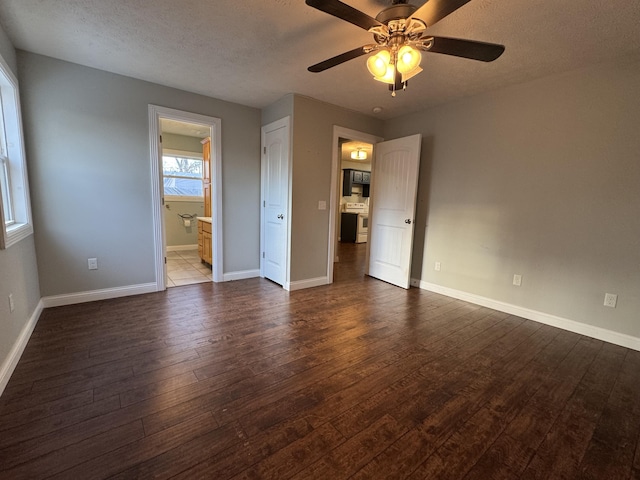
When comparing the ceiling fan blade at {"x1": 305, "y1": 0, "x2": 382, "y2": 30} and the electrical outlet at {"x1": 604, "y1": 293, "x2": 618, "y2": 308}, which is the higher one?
the ceiling fan blade at {"x1": 305, "y1": 0, "x2": 382, "y2": 30}

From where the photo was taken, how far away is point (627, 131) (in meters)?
2.37

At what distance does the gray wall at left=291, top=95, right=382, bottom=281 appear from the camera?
3.54m

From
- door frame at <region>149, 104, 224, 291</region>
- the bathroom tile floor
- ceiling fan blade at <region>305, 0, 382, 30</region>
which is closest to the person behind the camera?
ceiling fan blade at <region>305, 0, 382, 30</region>

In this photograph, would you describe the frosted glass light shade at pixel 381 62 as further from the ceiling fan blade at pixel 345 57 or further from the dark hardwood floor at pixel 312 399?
the dark hardwood floor at pixel 312 399

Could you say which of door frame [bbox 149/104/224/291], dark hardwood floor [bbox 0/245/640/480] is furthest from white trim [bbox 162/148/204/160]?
dark hardwood floor [bbox 0/245/640/480]

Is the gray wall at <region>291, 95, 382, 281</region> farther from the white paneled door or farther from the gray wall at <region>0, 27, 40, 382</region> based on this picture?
the gray wall at <region>0, 27, 40, 382</region>

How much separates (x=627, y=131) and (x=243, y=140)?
400 centimetres

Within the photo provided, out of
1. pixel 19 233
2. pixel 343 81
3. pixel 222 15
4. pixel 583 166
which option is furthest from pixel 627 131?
pixel 19 233

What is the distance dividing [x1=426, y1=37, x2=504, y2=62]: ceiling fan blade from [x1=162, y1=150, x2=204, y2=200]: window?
5569mm

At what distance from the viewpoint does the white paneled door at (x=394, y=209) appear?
12.4ft

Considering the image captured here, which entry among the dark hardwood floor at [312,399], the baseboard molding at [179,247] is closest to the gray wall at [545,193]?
the dark hardwood floor at [312,399]

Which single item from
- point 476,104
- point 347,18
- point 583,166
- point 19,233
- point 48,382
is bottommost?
point 48,382

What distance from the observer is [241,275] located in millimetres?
4137

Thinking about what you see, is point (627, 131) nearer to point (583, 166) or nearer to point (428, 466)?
point (583, 166)
